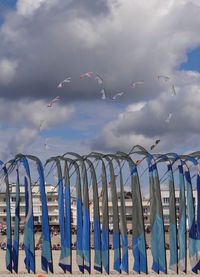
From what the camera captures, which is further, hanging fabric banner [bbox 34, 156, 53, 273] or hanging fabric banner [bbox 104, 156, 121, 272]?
hanging fabric banner [bbox 104, 156, 121, 272]

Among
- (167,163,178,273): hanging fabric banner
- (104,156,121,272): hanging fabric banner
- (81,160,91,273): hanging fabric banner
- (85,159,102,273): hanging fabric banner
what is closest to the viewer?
(167,163,178,273): hanging fabric banner

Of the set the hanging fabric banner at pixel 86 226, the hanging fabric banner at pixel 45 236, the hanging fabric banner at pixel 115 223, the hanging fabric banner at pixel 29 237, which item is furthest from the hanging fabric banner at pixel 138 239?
the hanging fabric banner at pixel 29 237

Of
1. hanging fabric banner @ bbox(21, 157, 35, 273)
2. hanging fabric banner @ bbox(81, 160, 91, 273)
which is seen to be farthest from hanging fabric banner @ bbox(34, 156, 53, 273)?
hanging fabric banner @ bbox(81, 160, 91, 273)

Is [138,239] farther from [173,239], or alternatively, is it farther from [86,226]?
[86,226]

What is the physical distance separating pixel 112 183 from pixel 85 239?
4.85 meters

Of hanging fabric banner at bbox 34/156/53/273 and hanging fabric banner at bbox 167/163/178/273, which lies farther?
hanging fabric banner at bbox 167/163/178/273

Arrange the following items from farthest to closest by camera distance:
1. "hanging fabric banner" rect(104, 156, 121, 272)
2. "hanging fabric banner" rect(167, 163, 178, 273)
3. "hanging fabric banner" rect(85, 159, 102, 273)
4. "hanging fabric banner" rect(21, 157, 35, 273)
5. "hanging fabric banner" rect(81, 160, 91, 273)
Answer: "hanging fabric banner" rect(81, 160, 91, 273) < "hanging fabric banner" rect(104, 156, 121, 272) < "hanging fabric banner" rect(85, 159, 102, 273) < "hanging fabric banner" rect(167, 163, 178, 273) < "hanging fabric banner" rect(21, 157, 35, 273)

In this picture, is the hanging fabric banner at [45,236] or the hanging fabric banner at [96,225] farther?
the hanging fabric banner at [96,225]

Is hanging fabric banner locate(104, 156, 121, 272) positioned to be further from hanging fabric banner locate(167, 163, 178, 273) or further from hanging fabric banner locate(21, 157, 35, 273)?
hanging fabric banner locate(21, 157, 35, 273)

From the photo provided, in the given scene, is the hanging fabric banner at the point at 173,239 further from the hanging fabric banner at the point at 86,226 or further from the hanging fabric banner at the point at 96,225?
the hanging fabric banner at the point at 86,226

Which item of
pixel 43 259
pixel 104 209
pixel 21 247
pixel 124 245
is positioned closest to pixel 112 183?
pixel 104 209

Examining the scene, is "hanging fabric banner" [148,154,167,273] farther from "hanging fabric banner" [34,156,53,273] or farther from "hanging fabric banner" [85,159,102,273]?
"hanging fabric banner" [34,156,53,273]

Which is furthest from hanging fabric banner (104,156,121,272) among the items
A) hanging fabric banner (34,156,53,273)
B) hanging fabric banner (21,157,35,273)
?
hanging fabric banner (21,157,35,273)

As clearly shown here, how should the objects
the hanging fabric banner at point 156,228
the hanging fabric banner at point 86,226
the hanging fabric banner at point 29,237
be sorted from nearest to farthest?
1. the hanging fabric banner at point 156,228
2. the hanging fabric banner at point 29,237
3. the hanging fabric banner at point 86,226
